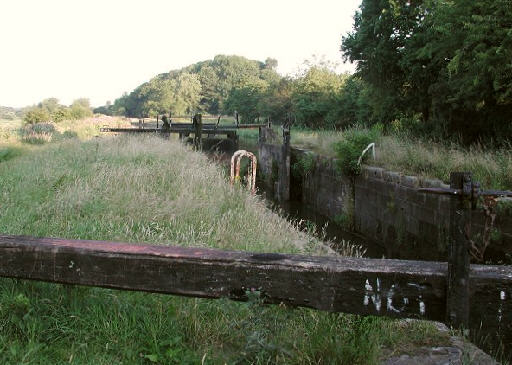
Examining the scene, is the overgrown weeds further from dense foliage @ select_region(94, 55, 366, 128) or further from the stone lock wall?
dense foliage @ select_region(94, 55, 366, 128)

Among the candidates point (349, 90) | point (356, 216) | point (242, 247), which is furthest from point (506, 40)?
point (349, 90)

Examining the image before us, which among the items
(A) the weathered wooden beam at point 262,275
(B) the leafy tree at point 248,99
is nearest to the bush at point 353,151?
(A) the weathered wooden beam at point 262,275

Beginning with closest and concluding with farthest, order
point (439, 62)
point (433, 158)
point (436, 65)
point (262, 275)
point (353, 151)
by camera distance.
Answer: point (262, 275)
point (433, 158)
point (353, 151)
point (439, 62)
point (436, 65)

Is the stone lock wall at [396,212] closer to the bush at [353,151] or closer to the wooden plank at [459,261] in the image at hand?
the bush at [353,151]

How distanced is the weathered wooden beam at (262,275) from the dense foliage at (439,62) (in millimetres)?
8097

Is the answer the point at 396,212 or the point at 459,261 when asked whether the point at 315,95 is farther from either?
the point at 459,261

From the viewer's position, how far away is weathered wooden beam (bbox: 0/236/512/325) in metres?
2.33

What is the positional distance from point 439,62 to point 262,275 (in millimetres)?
13044

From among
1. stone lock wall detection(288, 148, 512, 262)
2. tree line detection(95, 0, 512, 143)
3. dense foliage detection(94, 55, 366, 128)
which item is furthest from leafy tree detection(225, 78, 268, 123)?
stone lock wall detection(288, 148, 512, 262)

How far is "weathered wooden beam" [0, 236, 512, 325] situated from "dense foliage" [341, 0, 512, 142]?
8097 mm

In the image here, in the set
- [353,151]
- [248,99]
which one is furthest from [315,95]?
[353,151]

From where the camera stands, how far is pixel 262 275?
2.49 metres

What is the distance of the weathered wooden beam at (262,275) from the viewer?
2.33 metres

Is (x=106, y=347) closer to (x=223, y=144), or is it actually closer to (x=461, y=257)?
(x=461, y=257)
